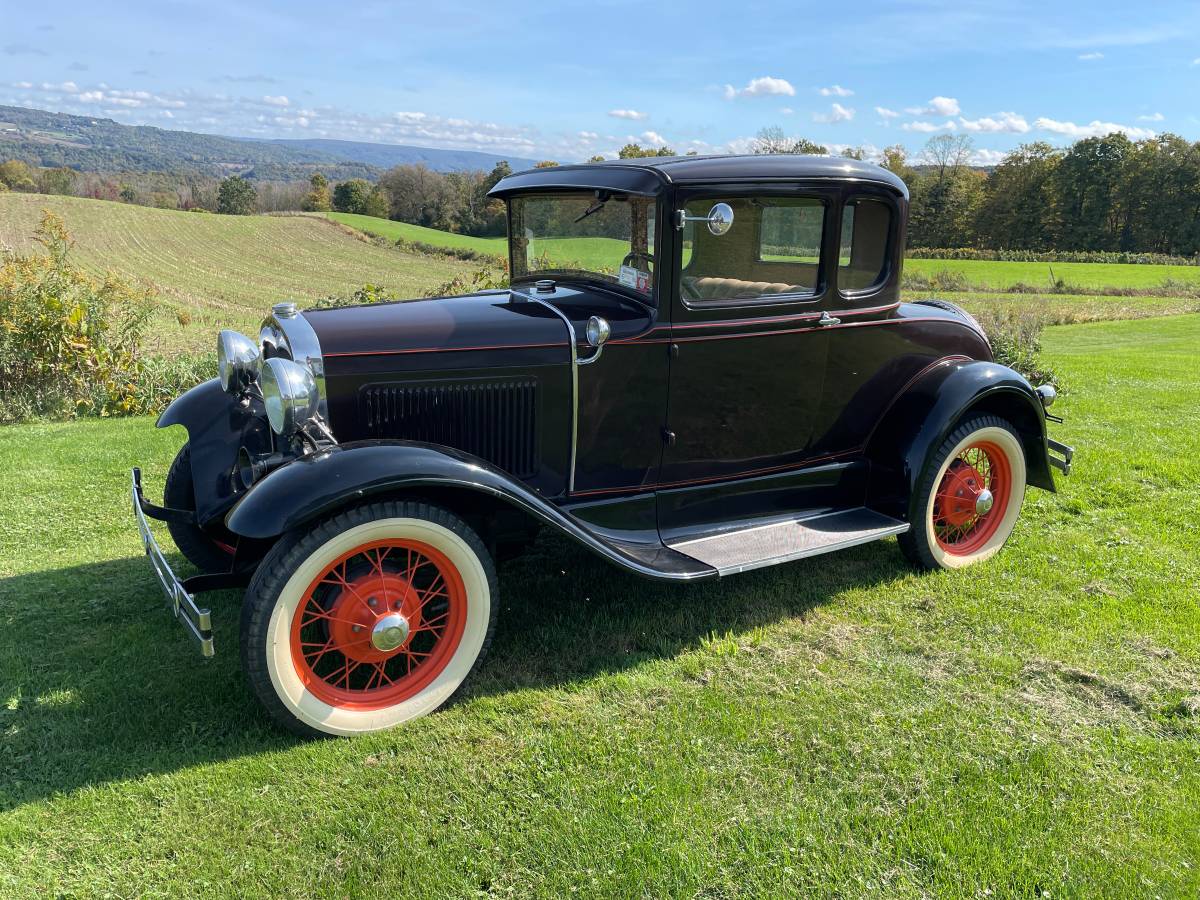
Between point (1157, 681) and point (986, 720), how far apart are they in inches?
36.5

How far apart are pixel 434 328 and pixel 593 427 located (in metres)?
0.86

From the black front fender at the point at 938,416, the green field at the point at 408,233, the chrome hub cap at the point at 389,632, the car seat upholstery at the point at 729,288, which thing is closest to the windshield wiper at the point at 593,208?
the car seat upholstery at the point at 729,288

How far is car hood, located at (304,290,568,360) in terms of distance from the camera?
339 centimetres

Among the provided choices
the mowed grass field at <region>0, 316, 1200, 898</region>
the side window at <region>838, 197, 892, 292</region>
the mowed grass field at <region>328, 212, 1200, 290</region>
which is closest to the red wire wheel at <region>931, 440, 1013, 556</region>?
the mowed grass field at <region>0, 316, 1200, 898</region>

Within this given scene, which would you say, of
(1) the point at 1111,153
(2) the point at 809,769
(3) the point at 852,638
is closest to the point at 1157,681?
(3) the point at 852,638

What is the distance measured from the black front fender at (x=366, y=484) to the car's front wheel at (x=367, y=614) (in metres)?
0.12

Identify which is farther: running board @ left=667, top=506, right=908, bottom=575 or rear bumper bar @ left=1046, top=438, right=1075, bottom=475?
rear bumper bar @ left=1046, top=438, right=1075, bottom=475

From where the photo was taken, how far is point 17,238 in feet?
88.2

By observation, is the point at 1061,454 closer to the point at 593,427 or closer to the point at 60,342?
the point at 593,427

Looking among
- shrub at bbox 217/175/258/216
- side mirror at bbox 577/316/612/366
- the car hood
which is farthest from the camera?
shrub at bbox 217/175/258/216

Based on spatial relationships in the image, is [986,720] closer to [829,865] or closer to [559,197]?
[829,865]

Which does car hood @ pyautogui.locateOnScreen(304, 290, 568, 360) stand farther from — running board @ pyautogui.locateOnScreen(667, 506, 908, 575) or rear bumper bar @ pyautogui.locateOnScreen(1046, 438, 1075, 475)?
rear bumper bar @ pyautogui.locateOnScreen(1046, 438, 1075, 475)

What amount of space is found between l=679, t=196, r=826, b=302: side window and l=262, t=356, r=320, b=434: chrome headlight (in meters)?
1.73

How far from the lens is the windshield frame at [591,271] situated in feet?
11.9
